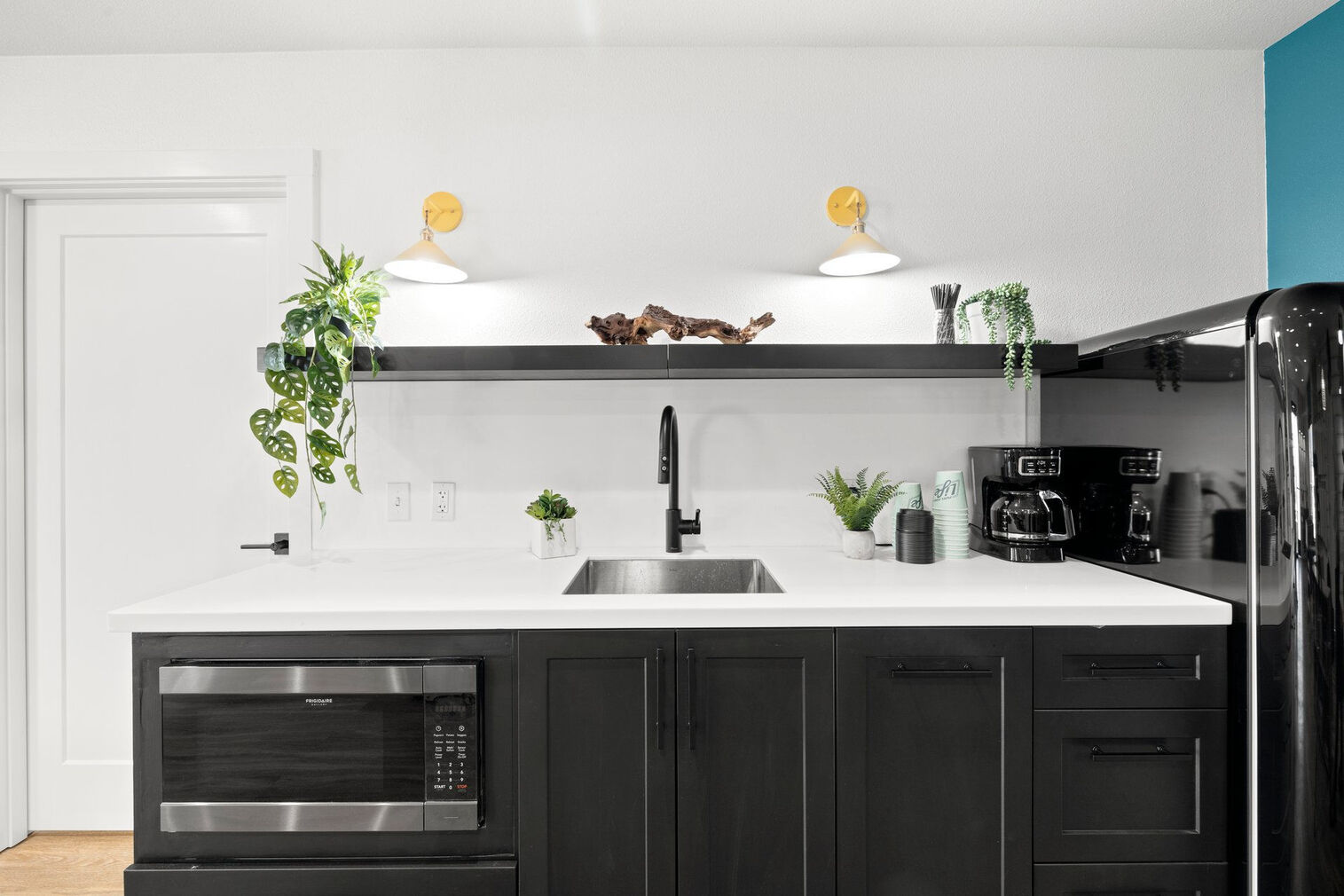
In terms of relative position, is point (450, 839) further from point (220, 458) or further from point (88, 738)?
point (88, 738)

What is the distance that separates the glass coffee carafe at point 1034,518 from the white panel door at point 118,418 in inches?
85.0

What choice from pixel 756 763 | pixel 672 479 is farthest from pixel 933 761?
pixel 672 479

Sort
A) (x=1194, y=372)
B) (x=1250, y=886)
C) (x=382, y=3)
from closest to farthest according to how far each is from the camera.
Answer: (x=1250, y=886) → (x=1194, y=372) → (x=382, y=3)

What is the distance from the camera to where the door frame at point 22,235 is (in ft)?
6.44

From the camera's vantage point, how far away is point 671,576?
1.90m

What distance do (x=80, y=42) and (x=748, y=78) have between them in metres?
1.96

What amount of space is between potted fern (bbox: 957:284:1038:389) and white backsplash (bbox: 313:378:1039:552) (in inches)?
7.8

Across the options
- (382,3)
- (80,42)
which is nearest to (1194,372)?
(382,3)

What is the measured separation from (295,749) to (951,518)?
5.35 feet

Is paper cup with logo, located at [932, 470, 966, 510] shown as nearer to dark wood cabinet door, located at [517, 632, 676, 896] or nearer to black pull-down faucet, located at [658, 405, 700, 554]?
black pull-down faucet, located at [658, 405, 700, 554]

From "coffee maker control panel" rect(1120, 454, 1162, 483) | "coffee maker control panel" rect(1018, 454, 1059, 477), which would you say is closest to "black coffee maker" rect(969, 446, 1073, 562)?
"coffee maker control panel" rect(1018, 454, 1059, 477)

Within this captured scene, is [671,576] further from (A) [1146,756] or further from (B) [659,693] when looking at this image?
(A) [1146,756]

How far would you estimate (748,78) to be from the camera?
6.59 feet

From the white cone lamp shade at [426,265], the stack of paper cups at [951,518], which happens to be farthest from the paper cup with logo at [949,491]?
the white cone lamp shade at [426,265]
